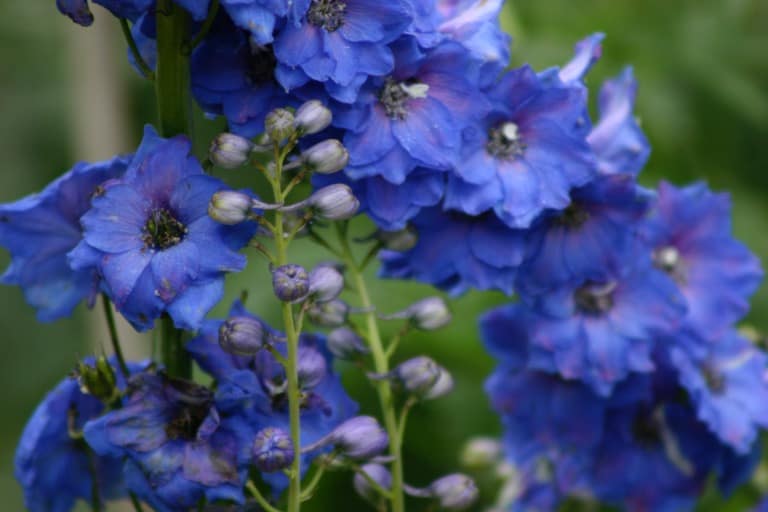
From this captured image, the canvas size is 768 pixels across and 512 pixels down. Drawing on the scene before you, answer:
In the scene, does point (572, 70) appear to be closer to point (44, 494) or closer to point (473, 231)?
point (473, 231)

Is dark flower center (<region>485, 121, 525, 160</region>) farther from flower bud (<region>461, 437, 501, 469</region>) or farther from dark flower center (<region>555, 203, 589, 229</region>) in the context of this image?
flower bud (<region>461, 437, 501, 469</region>)

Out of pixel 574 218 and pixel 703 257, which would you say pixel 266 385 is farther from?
pixel 703 257

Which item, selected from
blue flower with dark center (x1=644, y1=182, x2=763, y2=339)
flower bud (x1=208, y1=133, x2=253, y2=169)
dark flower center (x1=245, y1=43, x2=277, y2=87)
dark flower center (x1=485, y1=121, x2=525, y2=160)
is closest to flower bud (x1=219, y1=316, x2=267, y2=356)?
flower bud (x1=208, y1=133, x2=253, y2=169)

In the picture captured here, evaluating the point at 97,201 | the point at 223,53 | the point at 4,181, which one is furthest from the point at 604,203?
the point at 4,181

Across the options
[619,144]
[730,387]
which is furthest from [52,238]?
[730,387]

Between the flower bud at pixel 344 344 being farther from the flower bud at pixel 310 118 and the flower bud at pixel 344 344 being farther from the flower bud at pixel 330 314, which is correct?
the flower bud at pixel 310 118
